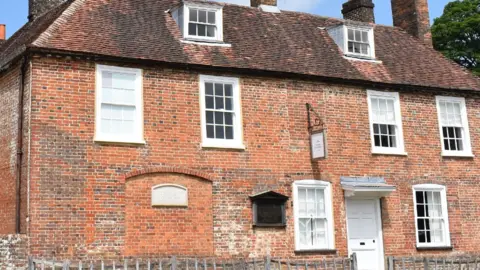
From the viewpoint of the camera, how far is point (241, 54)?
64.2 feet

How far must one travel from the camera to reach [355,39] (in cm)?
2220

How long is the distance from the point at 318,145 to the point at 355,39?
496cm

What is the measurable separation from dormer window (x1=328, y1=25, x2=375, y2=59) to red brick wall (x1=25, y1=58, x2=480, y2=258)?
182 cm

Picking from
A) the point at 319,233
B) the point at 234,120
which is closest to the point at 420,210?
the point at 319,233

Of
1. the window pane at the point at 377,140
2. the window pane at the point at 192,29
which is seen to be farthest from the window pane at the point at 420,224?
the window pane at the point at 192,29

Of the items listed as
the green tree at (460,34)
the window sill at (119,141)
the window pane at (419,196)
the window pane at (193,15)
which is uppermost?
the green tree at (460,34)

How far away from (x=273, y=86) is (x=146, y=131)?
4.15 m

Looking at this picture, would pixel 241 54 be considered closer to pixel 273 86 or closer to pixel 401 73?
pixel 273 86

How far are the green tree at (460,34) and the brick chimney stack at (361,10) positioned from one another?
11453 mm

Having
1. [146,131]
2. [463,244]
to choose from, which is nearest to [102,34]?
[146,131]

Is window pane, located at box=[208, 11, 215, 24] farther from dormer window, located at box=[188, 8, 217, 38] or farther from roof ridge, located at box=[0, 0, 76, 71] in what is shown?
roof ridge, located at box=[0, 0, 76, 71]

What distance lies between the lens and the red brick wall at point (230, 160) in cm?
1617

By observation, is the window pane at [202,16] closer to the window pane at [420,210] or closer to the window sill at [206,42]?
the window sill at [206,42]

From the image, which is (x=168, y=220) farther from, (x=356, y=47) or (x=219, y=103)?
(x=356, y=47)
